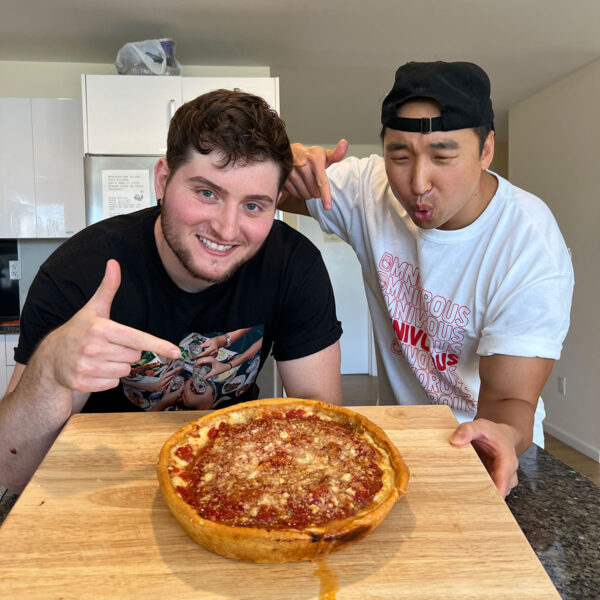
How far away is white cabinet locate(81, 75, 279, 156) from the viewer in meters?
3.44

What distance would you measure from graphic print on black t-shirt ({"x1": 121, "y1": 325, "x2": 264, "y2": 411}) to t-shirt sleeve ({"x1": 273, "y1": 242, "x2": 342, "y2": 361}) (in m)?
0.07

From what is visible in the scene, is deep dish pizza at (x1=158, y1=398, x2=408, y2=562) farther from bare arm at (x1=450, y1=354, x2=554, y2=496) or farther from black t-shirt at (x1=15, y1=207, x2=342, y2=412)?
black t-shirt at (x1=15, y1=207, x2=342, y2=412)

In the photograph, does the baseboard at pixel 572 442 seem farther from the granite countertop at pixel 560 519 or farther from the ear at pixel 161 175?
the ear at pixel 161 175

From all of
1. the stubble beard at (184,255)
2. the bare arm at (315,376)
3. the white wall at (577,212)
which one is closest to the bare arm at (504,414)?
the bare arm at (315,376)

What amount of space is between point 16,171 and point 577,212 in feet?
14.1

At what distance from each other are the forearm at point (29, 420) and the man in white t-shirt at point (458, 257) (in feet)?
2.42

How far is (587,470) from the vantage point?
13.3ft

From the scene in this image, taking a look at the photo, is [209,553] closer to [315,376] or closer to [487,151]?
[315,376]

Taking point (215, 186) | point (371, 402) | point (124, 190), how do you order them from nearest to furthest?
1. point (215, 186)
2. point (124, 190)
3. point (371, 402)

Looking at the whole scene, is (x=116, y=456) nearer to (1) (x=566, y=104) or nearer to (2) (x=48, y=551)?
(2) (x=48, y=551)

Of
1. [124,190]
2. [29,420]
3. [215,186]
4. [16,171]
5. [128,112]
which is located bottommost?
[29,420]

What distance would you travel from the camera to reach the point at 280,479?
33.1 inches

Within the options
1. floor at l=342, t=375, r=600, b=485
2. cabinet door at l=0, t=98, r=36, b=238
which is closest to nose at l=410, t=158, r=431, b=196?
floor at l=342, t=375, r=600, b=485

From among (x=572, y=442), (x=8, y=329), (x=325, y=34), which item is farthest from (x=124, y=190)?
(x=572, y=442)
